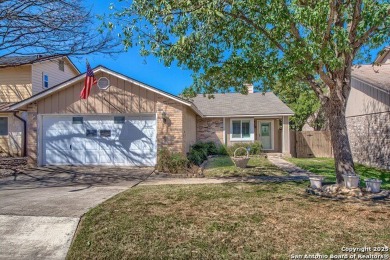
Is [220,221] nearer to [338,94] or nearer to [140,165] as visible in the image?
[338,94]

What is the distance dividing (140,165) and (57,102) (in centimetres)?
451

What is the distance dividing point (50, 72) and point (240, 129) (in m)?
13.6

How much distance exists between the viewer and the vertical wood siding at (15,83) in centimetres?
1797

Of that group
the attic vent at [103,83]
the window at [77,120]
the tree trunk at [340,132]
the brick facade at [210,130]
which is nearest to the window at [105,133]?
the window at [77,120]

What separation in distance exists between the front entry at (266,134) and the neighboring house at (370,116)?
482cm

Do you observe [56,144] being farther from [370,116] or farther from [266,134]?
[370,116]

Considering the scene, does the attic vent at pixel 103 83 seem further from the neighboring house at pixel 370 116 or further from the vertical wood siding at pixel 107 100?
the neighboring house at pixel 370 116

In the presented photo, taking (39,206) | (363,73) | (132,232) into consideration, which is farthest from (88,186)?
(363,73)

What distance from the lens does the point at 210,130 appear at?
64.1ft

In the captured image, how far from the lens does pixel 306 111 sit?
1001 inches

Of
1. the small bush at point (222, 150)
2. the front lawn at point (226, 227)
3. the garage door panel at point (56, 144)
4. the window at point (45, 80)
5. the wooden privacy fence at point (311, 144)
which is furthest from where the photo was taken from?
Result: the window at point (45, 80)

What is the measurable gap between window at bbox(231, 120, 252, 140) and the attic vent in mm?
9574

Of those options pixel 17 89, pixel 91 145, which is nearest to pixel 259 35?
pixel 91 145

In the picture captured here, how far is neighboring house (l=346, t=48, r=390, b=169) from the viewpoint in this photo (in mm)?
12734
